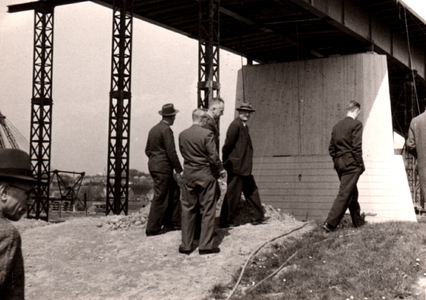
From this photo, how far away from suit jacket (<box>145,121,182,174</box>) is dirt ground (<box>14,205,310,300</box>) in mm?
1200

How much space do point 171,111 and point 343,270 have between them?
4.15 meters

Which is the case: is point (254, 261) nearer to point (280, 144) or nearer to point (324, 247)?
point (324, 247)

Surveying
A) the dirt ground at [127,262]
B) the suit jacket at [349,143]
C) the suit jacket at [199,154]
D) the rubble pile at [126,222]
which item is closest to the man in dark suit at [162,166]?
the dirt ground at [127,262]

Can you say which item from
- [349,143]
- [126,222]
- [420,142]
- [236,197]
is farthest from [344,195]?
[126,222]

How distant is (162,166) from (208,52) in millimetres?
4489

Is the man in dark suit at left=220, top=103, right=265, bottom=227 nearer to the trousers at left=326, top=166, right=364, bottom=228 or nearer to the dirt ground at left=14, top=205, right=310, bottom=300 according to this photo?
the dirt ground at left=14, top=205, right=310, bottom=300

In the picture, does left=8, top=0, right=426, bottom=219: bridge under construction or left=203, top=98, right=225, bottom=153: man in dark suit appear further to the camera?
left=8, top=0, right=426, bottom=219: bridge under construction

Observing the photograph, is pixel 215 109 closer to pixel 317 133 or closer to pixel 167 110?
pixel 167 110

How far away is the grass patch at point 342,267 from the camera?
696cm

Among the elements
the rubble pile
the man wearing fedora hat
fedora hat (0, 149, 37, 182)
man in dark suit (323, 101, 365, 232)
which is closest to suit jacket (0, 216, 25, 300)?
the man wearing fedora hat

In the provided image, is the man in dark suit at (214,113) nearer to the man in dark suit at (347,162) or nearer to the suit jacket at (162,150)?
the suit jacket at (162,150)

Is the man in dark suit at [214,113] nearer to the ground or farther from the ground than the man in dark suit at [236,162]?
farther from the ground

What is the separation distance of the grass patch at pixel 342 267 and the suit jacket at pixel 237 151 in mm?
1512

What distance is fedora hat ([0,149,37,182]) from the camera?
2.63 metres
